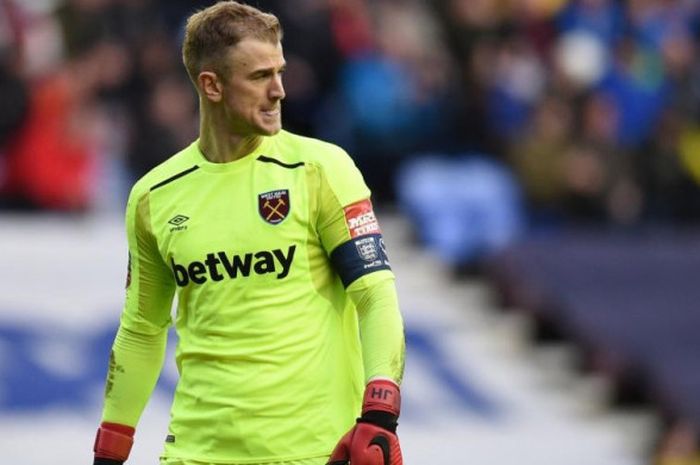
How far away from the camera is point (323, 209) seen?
558 centimetres

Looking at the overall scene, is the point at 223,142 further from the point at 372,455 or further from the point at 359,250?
the point at 372,455

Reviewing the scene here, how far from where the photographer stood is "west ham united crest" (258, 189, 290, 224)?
5578 millimetres

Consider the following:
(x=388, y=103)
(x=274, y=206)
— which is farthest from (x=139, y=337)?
(x=388, y=103)

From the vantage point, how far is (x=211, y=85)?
561 centimetres

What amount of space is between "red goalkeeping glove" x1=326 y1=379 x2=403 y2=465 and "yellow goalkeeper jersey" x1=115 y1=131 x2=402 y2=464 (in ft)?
0.87

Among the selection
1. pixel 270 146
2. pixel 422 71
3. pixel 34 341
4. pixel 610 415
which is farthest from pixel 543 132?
pixel 270 146

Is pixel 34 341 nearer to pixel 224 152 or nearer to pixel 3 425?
pixel 3 425

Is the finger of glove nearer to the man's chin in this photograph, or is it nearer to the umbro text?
the umbro text

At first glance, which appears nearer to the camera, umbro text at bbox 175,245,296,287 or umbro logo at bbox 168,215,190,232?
umbro text at bbox 175,245,296,287

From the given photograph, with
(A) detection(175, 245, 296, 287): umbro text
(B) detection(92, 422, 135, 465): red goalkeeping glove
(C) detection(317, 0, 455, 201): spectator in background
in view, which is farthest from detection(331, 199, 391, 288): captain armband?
(C) detection(317, 0, 455, 201): spectator in background

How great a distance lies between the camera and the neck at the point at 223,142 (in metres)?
5.69

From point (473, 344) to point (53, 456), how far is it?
3.49 m

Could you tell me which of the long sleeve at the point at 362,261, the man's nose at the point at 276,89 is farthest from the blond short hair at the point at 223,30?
the long sleeve at the point at 362,261

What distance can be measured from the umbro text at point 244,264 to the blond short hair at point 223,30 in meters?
0.54
